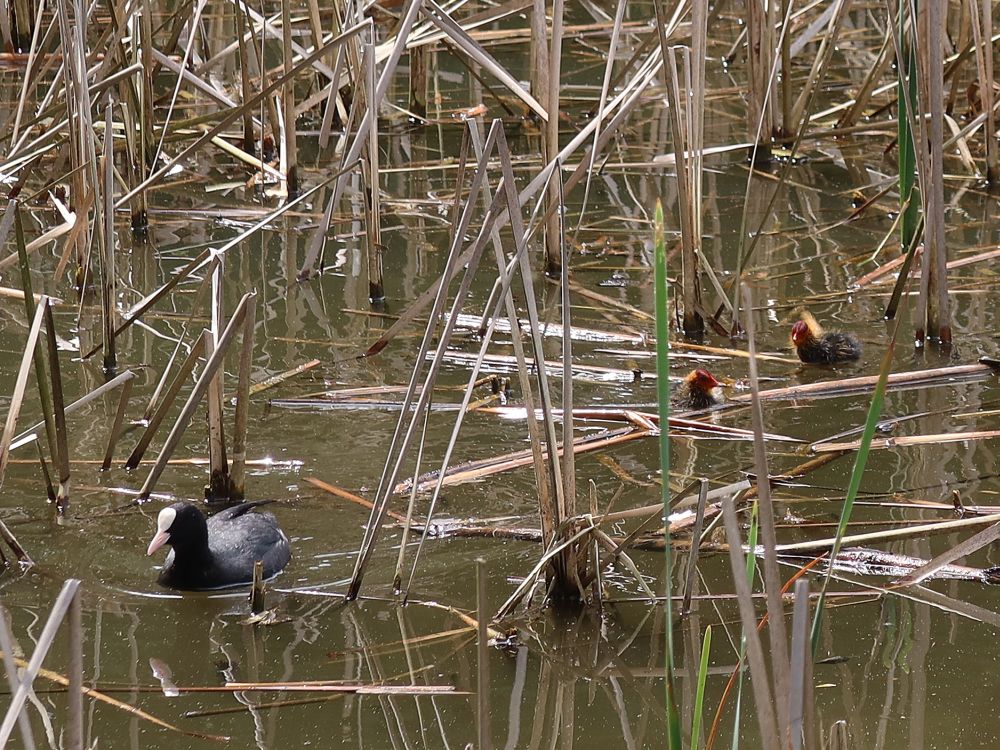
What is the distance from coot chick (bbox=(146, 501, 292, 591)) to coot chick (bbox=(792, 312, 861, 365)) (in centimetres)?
203

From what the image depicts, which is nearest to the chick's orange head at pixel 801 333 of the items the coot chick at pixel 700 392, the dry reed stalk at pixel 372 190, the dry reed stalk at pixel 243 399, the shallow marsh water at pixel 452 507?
the shallow marsh water at pixel 452 507

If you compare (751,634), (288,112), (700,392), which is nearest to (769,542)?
(751,634)

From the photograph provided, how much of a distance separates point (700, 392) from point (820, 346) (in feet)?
1.88

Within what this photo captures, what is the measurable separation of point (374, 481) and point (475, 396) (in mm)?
693

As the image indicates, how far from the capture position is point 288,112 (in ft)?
19.5

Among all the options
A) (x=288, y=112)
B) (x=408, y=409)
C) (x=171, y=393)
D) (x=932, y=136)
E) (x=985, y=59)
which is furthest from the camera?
(x=288, y=112)

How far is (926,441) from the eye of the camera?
4055 millimetres

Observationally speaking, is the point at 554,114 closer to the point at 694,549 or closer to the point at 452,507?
the point at 452,507

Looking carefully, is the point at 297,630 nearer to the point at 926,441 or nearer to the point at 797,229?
the point at 926,441

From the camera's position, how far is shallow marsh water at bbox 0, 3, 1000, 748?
9.18 feet

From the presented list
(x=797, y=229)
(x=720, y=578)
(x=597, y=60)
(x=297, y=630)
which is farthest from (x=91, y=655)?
(x=597, y=60)

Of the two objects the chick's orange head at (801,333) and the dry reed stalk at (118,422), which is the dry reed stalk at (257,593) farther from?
the chick's orange head at (801,333)

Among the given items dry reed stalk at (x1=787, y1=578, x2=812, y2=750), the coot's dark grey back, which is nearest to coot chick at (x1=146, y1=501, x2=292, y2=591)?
the coot's dark grey back

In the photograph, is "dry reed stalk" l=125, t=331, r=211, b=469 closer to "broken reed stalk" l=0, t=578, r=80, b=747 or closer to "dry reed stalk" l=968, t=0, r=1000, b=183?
Result: "broken reed stalk" l=0, t=578, r=80, b=747
